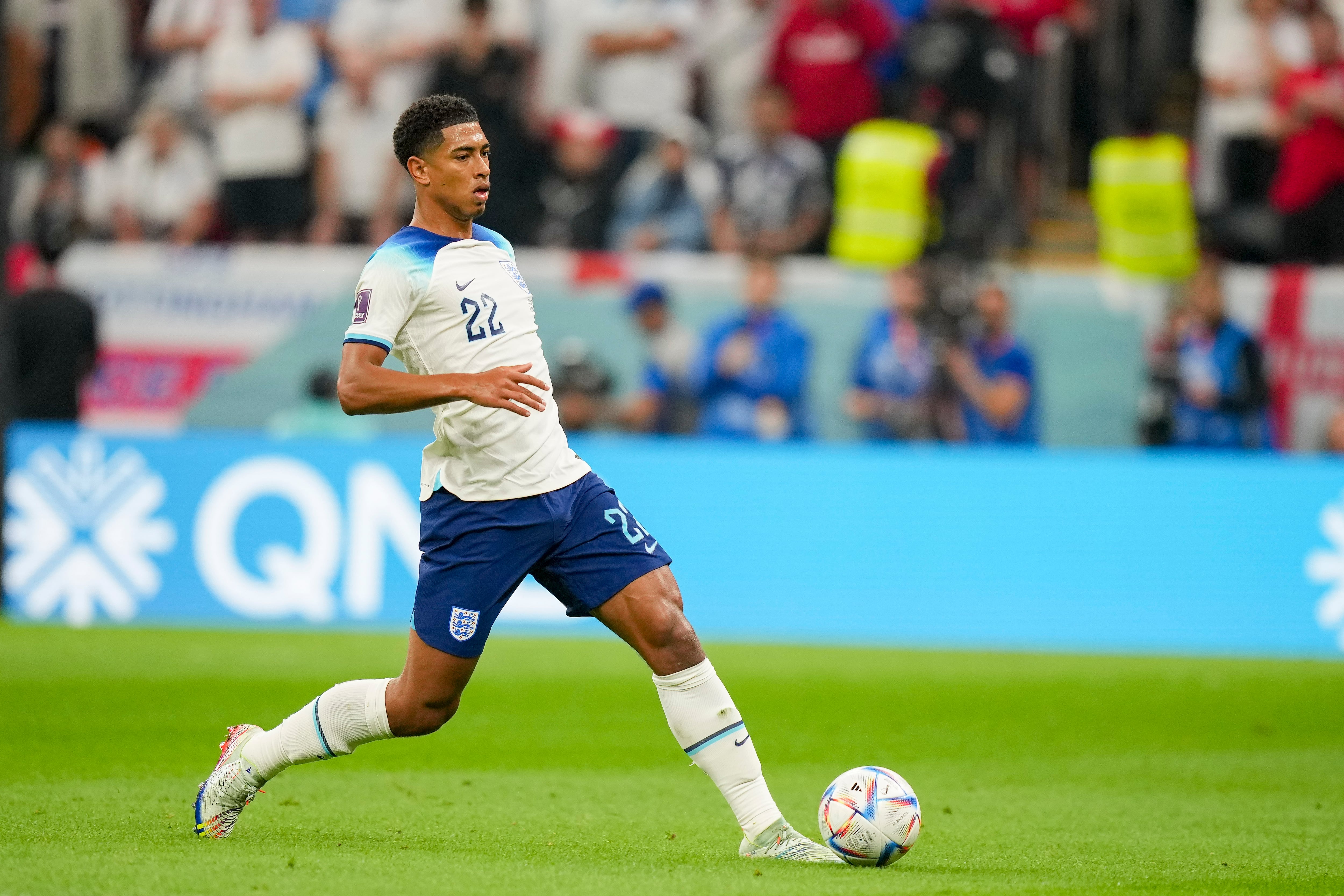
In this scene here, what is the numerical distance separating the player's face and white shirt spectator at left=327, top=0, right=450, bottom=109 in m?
10.2

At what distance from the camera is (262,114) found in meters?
15.5

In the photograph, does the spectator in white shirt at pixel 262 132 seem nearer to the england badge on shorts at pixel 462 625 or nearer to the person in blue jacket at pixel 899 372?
the person in blue jacket at pixel 899 372

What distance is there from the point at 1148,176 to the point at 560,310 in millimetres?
4801

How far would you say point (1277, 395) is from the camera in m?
13.7

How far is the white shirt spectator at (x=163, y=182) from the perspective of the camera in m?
15.6

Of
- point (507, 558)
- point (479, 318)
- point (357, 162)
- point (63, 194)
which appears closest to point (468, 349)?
point (479, 318)

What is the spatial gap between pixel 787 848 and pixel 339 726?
1410mm

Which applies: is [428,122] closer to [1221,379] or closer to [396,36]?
[1221,379]

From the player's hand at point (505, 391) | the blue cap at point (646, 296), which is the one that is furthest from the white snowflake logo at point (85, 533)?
the player's hand at point (505, 391)

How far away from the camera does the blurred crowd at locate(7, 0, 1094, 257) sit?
1424cm

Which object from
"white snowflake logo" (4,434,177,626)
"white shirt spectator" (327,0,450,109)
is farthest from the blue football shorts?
"white shirt spectator" (327,0,450,109)

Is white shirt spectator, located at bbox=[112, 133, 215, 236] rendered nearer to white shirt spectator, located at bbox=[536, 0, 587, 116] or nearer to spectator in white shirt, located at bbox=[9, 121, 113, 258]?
spectator in white shirt, located at bbox=[9, 121, 113, 258]

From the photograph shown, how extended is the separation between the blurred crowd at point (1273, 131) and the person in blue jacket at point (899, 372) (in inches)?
102

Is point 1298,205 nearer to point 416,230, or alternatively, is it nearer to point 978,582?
point 978,582
